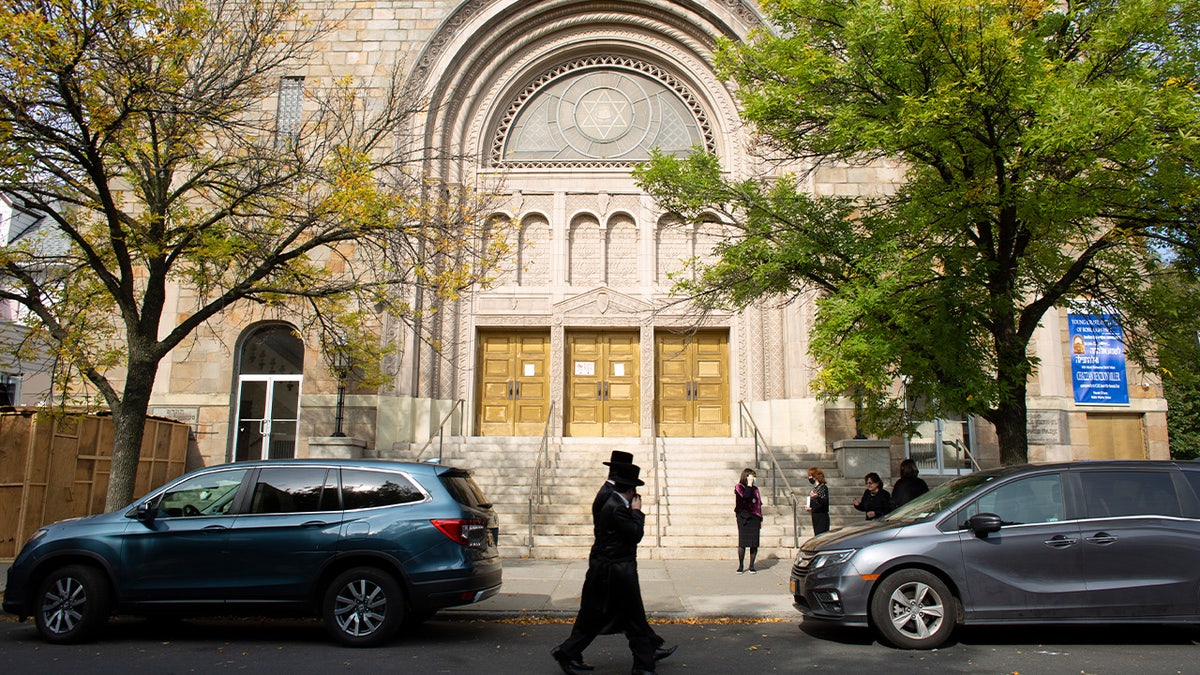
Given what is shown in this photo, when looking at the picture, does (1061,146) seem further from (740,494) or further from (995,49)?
(740,494)

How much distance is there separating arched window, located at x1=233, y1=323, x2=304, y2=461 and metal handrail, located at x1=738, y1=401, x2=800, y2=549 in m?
9.25


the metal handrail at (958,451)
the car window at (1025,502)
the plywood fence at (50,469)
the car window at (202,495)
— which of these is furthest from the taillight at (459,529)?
the metal handrail at (958,451)

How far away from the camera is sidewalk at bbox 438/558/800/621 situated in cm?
908

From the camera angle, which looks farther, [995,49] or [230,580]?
[995,49]

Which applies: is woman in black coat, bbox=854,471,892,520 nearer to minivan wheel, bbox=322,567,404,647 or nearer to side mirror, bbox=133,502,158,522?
minivan wheel, bbox=322,567,404,647

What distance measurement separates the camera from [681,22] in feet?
62.6

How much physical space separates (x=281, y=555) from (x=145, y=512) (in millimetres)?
1435

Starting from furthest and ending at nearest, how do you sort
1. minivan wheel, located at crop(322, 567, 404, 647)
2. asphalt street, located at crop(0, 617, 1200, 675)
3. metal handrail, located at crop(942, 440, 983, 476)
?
metal handrail, located at crop(942, 440, 983, 476) → minivan wheel, located at crop(322, 567, 404, 647) → asphalt street, located at crop(0, 617, 1200, 675)

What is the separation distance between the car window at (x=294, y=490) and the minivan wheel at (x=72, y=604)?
1521 millimetres

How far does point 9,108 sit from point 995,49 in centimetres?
1079

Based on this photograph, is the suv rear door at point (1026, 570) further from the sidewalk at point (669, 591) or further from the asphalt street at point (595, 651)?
the sidewalk at point (669, 591)

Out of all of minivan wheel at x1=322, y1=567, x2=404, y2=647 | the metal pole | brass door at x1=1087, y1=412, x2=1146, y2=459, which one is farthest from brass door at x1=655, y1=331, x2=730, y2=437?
minivan wheel at x1=322, y1=567, x2=404, y2=647

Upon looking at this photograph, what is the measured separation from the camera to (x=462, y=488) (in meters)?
8.16

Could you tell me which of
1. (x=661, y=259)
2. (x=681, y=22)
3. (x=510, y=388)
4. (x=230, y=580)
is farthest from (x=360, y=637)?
(x=681, y=22)
